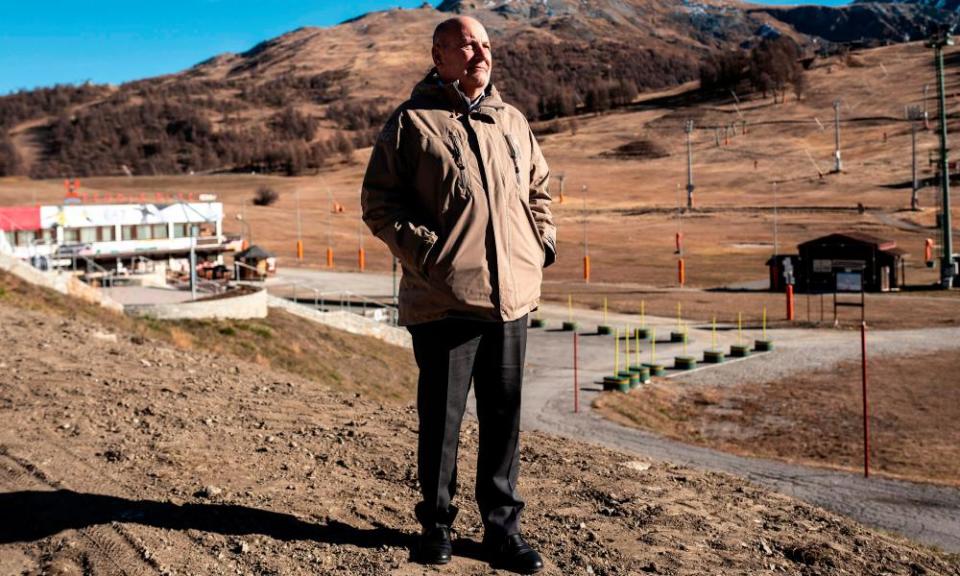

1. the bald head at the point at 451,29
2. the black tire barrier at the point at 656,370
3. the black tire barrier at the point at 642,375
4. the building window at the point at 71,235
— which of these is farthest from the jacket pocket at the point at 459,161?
the building window at the point at 71,235

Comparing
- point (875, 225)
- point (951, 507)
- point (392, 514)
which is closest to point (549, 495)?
point (392, 514)

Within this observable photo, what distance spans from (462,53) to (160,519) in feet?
9.10

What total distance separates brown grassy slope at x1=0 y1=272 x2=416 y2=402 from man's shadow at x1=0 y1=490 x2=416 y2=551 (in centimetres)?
1450

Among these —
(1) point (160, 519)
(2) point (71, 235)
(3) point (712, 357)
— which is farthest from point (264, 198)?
(1) point (160, 519)

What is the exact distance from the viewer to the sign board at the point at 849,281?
159 ft

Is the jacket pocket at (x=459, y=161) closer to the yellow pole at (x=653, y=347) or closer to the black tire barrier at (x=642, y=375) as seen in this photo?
the black tire barrier at (x=642, y=375)

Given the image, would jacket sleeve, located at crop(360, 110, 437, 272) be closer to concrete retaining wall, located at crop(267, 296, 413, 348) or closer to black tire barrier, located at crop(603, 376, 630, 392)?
black tire barrier, located at crop(603, 376, 630, 392)

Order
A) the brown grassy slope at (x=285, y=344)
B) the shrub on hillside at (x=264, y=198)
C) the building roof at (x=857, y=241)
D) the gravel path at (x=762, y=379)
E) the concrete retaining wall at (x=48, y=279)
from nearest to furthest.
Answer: the gravel path at (x=762, y=379) → the brown grassy slope at (x=285, y=344) → the concrete retaining wall at (x=48, y=279) → the building roof at (x=857, y=241) → the shrub on hillside at (x=264, y=198)

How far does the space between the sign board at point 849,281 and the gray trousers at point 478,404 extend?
46185 millimetres

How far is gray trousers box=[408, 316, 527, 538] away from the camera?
4793 millimetres

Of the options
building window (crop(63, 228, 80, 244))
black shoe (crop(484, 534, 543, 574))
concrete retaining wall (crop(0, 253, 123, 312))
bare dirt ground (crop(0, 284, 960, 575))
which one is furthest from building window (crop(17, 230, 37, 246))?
black shoe (crop(484, 534, 543, 574))

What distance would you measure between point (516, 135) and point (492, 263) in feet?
2.16

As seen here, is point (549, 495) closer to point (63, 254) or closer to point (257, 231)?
point (63, 254)

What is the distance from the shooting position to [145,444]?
6.91m
